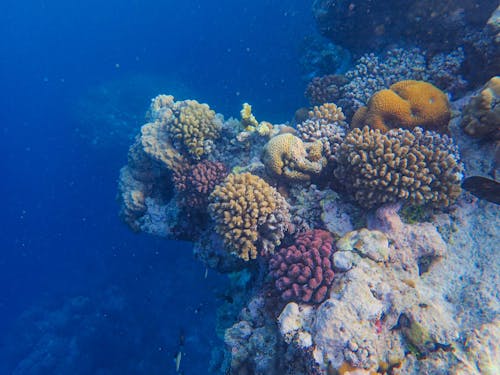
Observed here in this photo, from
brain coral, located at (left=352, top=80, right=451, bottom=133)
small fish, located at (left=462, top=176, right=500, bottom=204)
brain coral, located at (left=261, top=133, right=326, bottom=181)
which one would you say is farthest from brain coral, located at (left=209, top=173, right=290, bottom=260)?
small fish, located at (left=462, top=176, right=500, bottom=204)

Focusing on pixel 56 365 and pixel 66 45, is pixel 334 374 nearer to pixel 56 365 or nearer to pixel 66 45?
pixel 56 365

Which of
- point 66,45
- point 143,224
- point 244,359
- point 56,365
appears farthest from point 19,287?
point 66,45

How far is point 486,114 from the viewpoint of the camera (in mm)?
4621

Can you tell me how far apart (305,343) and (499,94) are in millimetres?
4745

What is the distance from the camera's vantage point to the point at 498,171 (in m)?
4.51

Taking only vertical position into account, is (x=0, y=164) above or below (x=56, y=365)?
above

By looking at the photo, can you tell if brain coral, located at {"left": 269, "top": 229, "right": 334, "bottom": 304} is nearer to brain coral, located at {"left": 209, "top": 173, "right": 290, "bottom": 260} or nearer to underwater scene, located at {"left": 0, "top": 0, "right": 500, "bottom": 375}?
underwater scene, located at {"left": 0, "top": 0, "right": 500, "bottom": 375}

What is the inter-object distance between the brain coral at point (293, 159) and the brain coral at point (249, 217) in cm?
46

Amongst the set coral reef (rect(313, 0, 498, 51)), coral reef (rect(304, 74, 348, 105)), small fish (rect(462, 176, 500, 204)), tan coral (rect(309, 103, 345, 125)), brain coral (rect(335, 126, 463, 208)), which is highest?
coral reef (rect(313, 0, 498, 51))

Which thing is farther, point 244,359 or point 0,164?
point 0,164

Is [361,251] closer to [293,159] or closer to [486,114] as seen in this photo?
[293,159]

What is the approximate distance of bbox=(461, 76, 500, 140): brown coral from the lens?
14.9 ft

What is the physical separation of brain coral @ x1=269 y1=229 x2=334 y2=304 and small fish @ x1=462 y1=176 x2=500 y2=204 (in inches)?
93.0

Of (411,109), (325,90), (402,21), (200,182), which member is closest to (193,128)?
(200,182)
